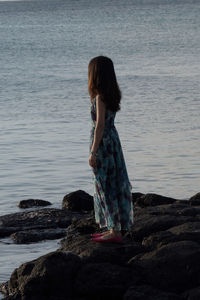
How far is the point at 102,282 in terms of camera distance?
273 inches

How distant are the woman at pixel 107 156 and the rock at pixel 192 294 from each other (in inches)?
47.0

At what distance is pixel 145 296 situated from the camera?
6.64 meters

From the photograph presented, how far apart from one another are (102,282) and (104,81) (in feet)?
6.01

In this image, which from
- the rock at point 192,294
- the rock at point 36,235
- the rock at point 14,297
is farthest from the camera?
the rock at point 36,235

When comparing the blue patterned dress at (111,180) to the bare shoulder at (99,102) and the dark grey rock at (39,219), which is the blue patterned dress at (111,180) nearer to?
the bare shoulder at (99,102)

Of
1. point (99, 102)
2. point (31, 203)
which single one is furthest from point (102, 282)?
point (31, 203)

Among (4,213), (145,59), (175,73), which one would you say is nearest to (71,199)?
(4,213)

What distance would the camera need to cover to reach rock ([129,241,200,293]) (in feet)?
22.6

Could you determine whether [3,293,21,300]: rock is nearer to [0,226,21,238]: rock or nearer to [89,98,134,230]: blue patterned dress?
[89,98,134,230]: blue patterned dress

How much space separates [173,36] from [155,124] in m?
37.6

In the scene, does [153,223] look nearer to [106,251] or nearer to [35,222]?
[106,251]

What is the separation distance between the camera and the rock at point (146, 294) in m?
6.62

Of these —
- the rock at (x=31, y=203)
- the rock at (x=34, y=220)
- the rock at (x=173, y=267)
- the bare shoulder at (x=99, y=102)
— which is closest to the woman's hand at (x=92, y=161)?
the bare shoulder at (x=99, y=102)

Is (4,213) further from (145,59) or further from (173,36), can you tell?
(173,36)
